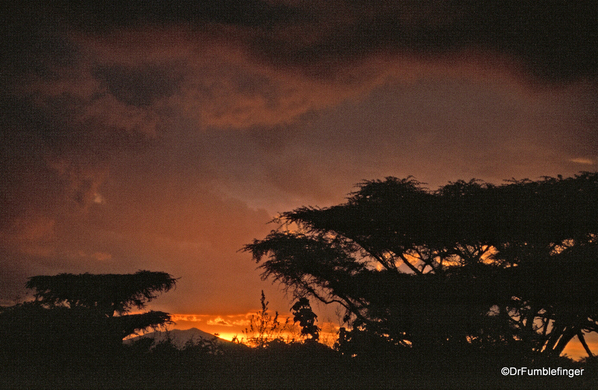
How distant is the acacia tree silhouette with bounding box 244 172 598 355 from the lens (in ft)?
38.3

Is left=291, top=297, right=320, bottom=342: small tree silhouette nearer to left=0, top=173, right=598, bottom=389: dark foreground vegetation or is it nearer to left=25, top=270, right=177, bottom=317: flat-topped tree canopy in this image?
left=0, top=173, right=598, bottom=389: dark foreground vegetation

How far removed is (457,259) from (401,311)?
23.3ft

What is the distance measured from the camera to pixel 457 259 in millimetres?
18047

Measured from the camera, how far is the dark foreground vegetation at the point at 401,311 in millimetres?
9227

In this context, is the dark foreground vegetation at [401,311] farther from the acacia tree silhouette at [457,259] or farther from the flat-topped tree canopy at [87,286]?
the flat-topped tree canopy at [87,286]

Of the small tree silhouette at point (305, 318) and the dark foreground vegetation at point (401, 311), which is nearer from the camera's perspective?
the dark foreground vegetation at point (401, 311)

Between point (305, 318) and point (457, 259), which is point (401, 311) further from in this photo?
point (457, 259)

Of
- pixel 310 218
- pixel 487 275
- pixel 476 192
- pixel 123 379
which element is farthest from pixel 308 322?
pixel 476 192

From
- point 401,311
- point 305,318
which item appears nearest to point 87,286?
point 305,318

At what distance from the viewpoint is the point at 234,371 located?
9258 millimetres

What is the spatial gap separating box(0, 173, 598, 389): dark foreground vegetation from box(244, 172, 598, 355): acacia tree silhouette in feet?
0.18

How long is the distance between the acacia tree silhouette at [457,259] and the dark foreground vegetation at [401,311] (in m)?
0.05

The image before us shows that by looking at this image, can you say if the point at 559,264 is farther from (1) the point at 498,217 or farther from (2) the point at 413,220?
(2) the point at 413,220

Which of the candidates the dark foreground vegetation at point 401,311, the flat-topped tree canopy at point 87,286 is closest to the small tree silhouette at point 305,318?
the dark foreground vegetation at point 401,311
